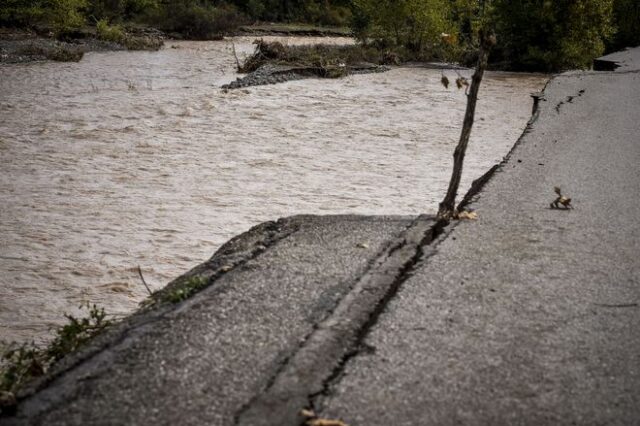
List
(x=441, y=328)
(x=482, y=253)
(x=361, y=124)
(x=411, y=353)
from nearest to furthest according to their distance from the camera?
1. (x=411, y=353)
2. (x=441, y=328)
3. (x=482, y=253)
4. (x=361, y=124)

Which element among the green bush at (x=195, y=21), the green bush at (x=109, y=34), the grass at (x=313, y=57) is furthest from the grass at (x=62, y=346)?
the green bush at (x=195, y=21)

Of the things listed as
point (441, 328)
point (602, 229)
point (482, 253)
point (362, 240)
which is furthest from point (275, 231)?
point (602, 229)

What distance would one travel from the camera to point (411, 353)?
102 inches

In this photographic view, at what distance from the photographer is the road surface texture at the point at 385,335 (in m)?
2.23

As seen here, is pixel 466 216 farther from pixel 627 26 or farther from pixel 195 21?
pixel 195 21

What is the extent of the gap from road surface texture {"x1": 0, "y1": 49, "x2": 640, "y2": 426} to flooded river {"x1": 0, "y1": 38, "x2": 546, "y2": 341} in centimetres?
118

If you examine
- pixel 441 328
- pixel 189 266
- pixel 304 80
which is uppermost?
pixel 304 80

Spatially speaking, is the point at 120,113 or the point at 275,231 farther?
the point at 120,113

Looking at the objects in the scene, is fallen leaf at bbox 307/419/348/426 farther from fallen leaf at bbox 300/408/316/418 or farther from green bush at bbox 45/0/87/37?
green bush at bbox 45/0/87/37

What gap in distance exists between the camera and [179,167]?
7.17 metres

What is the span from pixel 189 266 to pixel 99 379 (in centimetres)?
220

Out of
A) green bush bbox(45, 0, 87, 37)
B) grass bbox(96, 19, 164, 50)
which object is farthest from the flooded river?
green bush bbox(45, 0, 87, 37)

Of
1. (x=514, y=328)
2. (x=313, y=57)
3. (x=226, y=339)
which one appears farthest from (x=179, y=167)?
(x=313, y=57)

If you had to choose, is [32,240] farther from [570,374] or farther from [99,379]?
[570,374]
